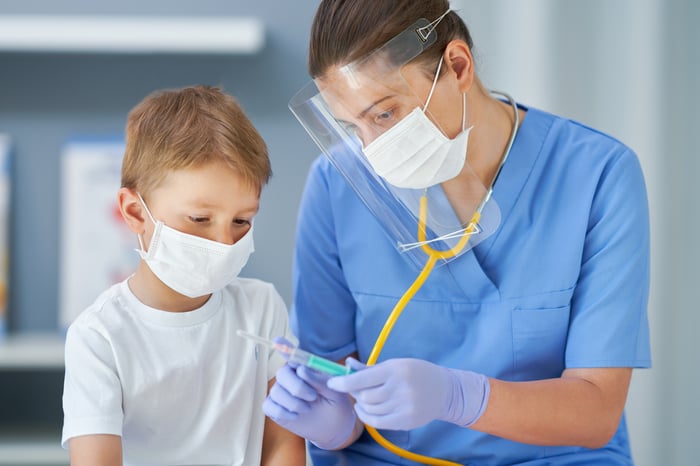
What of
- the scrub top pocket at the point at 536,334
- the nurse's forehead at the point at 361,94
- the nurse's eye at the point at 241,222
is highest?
the nurse's forehead at the point at 361,94

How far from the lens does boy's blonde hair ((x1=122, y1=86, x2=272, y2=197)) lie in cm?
129

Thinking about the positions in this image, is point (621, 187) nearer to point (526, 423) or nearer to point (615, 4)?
point (526, 423)

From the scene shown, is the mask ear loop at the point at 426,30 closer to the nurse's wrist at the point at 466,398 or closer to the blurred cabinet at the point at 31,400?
the nurse's wrist at the point at 466,398

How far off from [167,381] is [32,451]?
129 centimetres

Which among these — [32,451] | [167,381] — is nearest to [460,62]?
[167,381]

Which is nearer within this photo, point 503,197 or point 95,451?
point 95,451

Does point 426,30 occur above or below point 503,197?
above

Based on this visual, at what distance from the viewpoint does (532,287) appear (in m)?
1.43

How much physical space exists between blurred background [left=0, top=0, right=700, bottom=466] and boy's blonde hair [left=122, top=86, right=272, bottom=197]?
0.94m

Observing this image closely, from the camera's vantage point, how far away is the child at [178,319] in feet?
4.09

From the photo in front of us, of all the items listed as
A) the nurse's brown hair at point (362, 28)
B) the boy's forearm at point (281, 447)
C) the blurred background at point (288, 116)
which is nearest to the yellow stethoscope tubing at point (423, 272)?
the boy's forearm at point (281, 447)

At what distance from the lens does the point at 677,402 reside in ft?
7.84

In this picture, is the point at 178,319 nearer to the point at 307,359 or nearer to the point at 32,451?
the point at 307,359

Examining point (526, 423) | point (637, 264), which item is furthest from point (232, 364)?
point (637, 264)
